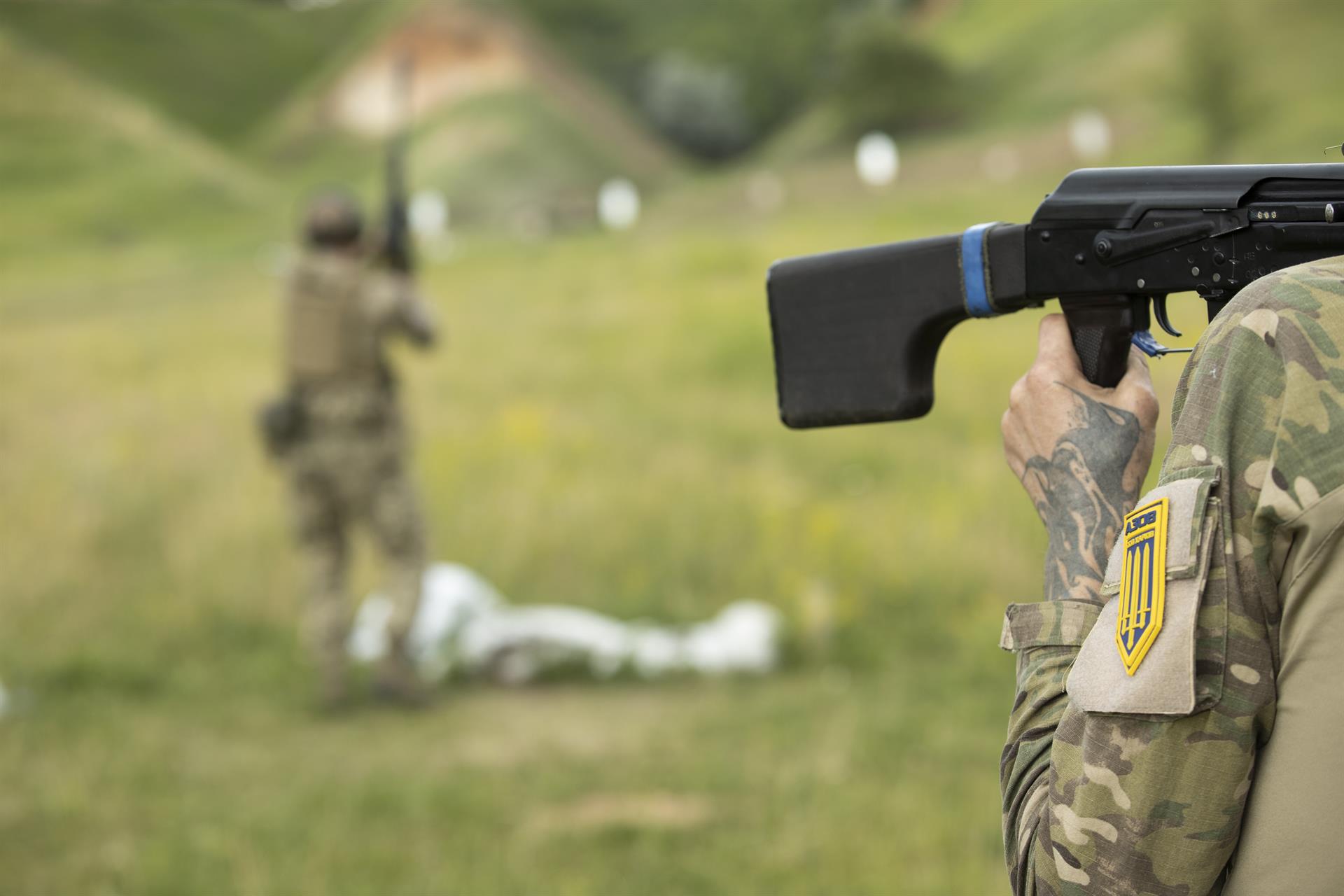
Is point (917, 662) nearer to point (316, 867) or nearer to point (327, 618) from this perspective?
point (327, 618)

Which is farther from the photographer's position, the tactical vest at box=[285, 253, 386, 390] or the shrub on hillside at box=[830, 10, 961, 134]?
the shrub on hillside at box=[830, 10, 961, 134]

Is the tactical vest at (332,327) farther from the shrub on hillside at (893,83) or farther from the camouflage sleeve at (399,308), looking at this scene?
the shrub on hillside at (893,83)

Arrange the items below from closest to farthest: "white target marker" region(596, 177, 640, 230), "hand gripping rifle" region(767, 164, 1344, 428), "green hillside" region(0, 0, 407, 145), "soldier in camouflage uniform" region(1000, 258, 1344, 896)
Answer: "soldier in camouflage uniform" region(1000, 258, 1344, 896) < "hand gripping rifle" region(767, 164, 1344, 428) < "white target marker" region(596, 177, 640, 230) < "green hillside" region(0, 0, 407, 145)

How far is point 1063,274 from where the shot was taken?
67.4 inches

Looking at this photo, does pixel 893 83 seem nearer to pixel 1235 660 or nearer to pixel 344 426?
pixel 344 426

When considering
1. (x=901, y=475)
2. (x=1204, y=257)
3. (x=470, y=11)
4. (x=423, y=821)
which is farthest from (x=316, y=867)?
(x=470, y=11)

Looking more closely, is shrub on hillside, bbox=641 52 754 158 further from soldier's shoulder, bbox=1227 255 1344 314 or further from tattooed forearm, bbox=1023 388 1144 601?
soldier's shoulder, bbox=1227 255 1344 314

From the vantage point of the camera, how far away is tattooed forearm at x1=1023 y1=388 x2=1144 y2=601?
1581 mm

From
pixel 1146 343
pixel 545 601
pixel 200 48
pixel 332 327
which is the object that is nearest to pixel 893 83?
pixel 200 48

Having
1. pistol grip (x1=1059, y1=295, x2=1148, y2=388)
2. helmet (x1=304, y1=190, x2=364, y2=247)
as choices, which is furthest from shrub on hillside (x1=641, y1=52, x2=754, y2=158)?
pistol grip (x1=1059, y1=295, x2=1148, y2=388)

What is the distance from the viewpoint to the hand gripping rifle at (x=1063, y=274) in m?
1.56

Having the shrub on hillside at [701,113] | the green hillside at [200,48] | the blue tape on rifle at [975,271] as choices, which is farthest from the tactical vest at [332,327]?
the shrub on hillside at [701,113]

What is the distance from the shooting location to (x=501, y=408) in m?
12.6

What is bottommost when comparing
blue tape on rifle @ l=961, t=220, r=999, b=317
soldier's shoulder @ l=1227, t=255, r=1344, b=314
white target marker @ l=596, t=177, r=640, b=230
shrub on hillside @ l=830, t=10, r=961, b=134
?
soldier's shoulder @ l=1227, t=255, r=1344, b=314
